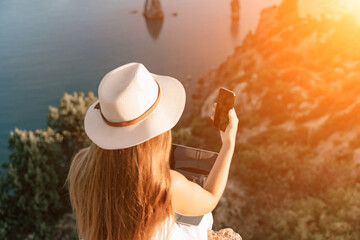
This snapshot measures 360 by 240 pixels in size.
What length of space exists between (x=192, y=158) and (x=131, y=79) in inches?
77.7

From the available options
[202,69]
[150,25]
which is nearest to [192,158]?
[202,69]

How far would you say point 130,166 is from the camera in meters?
2.16

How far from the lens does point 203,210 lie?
2.62 meters

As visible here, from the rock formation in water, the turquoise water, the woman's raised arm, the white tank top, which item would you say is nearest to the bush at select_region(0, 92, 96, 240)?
the white tank top

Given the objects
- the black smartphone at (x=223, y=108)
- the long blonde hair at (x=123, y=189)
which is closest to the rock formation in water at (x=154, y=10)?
the black smartphone at (x=223, y=108)

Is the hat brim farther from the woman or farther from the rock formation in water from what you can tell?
the rock formation in water

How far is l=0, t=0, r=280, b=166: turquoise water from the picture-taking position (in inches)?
2512

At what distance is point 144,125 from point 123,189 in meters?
0.48

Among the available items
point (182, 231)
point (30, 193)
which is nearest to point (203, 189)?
point (182, 231)

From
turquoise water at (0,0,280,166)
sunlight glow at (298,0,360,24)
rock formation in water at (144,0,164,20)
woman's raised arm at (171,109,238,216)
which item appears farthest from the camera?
rock formation in water at (144,0,164,20)

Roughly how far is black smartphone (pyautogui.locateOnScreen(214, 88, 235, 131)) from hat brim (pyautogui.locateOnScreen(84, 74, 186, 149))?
43 cm

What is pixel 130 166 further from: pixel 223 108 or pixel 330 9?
pixel 330 9

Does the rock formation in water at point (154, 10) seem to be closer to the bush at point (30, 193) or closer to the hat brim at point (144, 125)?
the bush at point (30, 193)

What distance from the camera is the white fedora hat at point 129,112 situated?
84.6 inches
